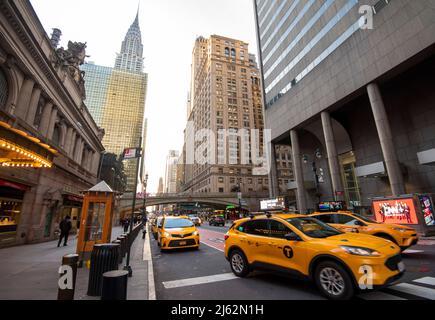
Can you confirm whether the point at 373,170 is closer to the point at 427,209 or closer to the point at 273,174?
the point at 427,209

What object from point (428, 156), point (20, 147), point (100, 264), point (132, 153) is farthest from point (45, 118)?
point (428, 156)

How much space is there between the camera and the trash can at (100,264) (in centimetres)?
514

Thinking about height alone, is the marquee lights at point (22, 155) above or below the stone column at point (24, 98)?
below

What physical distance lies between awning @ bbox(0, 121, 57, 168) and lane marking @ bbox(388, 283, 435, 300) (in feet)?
36.4

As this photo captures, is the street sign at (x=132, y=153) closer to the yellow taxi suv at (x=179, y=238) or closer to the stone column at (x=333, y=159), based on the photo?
the yellow taxi suv at (x=179, y=238)

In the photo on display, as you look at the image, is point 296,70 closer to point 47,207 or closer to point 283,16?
point 283,16

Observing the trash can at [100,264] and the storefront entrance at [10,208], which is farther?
the storefront entrance at [10,208]

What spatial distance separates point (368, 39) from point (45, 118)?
32.7 metres

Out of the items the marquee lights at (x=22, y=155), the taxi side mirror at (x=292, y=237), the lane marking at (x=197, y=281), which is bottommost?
the lane marking at (x=197, y=281)

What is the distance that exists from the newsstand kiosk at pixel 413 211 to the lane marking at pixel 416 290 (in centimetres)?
1457

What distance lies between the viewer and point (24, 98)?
1393cm

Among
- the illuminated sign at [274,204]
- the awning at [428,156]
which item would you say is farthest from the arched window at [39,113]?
the illuminated sign at [274,204]

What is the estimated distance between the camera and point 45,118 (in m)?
16.8

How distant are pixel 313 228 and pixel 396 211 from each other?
16632 millimetres
